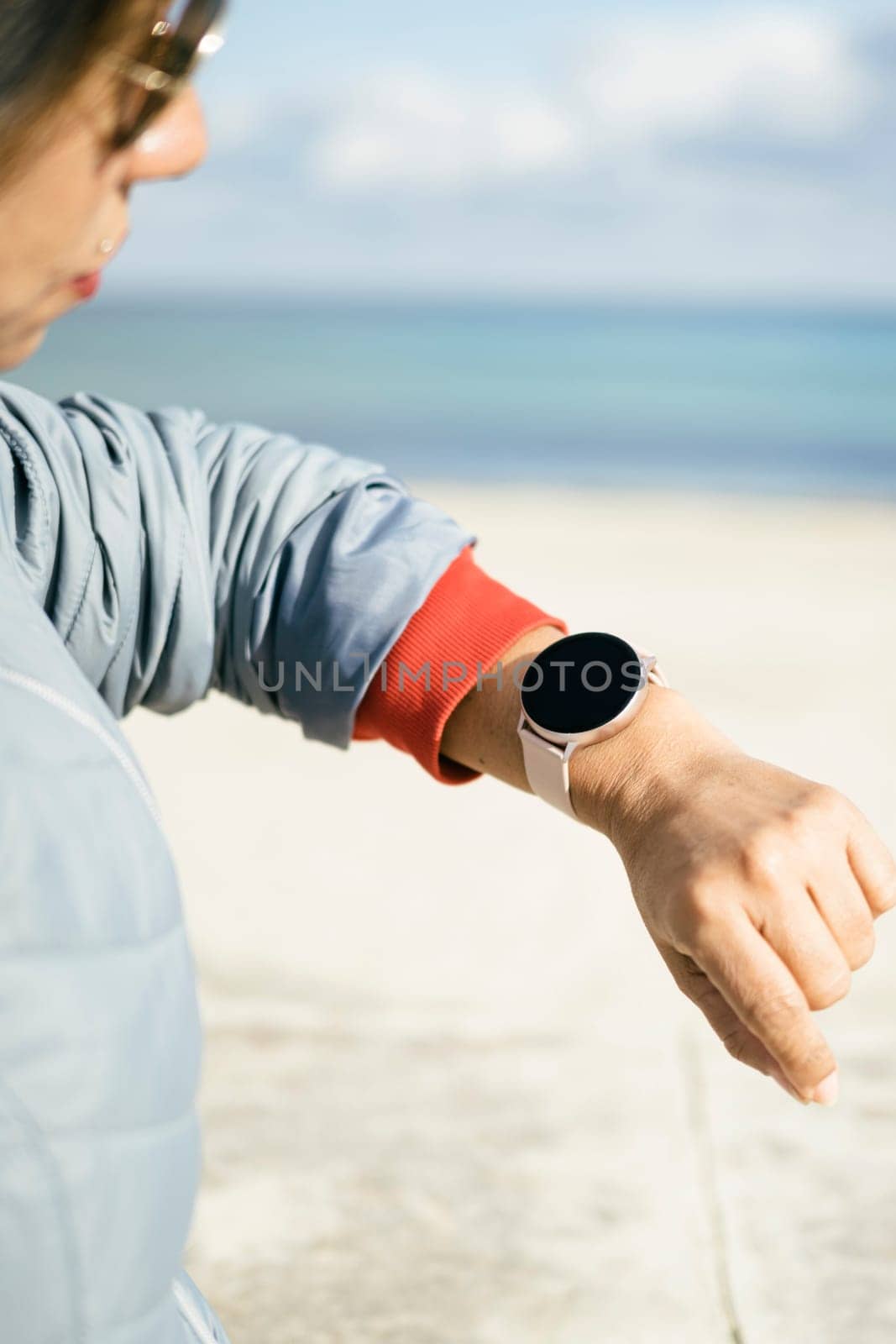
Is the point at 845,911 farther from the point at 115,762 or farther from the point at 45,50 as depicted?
the point at 45,50

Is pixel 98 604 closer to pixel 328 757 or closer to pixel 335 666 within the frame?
pixel 335 666

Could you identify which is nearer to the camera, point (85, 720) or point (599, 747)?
point (85, 720)

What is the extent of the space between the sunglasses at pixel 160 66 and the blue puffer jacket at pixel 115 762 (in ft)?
1.07

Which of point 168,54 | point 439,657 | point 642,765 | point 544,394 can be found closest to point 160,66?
point 168,54

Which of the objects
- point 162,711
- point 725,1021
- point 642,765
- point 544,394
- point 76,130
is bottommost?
point 544,394

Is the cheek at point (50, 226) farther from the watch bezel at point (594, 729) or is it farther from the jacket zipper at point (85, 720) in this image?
the watch bezel at point (594, 729)

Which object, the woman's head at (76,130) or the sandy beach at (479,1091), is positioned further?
the sandy beach at (479,1091)

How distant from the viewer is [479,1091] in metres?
2.44

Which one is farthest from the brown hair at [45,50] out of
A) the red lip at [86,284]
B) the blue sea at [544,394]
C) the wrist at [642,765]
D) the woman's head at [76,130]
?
the blue sea at [544,394]

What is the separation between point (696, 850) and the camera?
1019 millimetres

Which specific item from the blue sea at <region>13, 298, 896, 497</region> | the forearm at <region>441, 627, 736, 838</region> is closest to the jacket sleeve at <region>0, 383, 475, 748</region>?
the forearm at <region>441, 627, 736, 838</region>

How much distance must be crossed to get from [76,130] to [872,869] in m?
0.79

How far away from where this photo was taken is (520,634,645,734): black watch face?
3.88 feet

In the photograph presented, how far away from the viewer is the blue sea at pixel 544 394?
14078 mm
